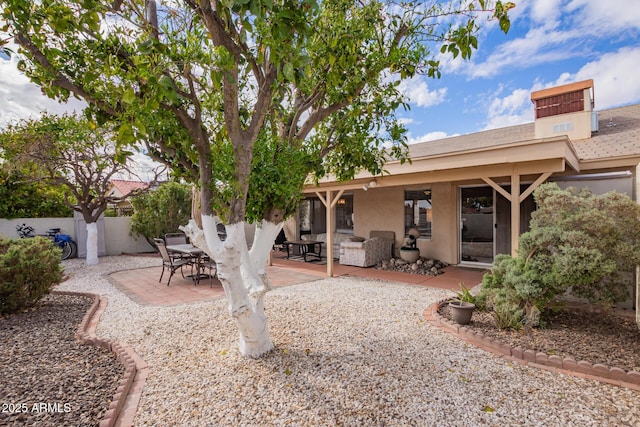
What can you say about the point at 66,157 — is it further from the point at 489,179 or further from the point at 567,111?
the point at 567,111

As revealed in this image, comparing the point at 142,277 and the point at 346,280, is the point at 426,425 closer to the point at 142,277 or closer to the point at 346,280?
the point at 346,280

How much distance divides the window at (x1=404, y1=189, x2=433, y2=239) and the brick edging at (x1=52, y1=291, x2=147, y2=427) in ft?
27.2

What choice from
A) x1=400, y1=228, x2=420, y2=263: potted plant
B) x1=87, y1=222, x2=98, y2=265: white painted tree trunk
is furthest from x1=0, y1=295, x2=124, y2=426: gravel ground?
x1=400, y1=228, x2=420, y2=263: potted plant

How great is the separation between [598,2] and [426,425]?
9241mm

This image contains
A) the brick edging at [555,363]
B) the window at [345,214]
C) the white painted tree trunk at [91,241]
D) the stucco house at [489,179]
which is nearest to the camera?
the brick edging at [555,363]

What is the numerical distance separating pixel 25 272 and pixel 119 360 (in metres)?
3.10

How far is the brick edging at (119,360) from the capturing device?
2.46m

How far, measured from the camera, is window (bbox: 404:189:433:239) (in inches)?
386

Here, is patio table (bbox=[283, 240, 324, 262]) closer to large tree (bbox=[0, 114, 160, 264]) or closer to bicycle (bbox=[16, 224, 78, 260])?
large tree (bbox=[0, 114, 160, 264])

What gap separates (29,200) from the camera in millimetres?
11648

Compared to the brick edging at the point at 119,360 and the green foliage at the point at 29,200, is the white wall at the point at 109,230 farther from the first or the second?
the brick edging at the point at 119,360

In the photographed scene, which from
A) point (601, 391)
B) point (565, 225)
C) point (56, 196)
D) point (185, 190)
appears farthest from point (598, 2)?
point (56, 196)

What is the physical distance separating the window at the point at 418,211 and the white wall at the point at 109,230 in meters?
10.7

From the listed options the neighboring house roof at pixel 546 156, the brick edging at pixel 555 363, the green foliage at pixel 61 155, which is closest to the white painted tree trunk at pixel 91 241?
the green foliage at pixel 61 155
